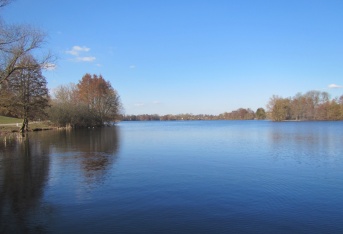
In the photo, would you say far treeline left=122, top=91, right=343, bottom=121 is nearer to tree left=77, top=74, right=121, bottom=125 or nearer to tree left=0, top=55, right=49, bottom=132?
tree left=77, top=74, right=121, bottom=125

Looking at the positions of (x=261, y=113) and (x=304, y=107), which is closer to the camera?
(x=304, y=107)

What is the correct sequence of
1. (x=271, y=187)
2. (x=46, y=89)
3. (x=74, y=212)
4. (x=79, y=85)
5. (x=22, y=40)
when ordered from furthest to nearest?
(x=79, y=85) → (x=46, y=89) → (x=22, y=40) → (x=271, y=187) → (x=74, y=212)

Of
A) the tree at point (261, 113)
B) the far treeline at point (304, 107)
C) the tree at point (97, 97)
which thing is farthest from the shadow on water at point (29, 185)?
the tree at point (261, 113)

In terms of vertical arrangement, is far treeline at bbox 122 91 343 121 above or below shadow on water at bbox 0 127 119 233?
above

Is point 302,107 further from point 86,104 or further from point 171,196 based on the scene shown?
point 171,196

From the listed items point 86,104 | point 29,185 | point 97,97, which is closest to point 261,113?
point 97,97

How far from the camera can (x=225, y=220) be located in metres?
7.16

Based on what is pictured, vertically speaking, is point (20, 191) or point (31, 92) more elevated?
point (31, 92)

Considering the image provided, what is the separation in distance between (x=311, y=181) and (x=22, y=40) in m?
21.4

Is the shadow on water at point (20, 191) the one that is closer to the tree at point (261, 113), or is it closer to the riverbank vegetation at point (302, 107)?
the riverbank vegetation at point (302, 107)

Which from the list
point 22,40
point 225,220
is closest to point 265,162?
point 225,220

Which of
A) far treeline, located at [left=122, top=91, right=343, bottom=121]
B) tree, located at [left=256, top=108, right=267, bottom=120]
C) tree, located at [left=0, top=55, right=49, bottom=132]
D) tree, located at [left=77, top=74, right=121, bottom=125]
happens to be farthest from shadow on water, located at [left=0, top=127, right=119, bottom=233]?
tree, located at [left=256, top=108, right=267, bottom=120]

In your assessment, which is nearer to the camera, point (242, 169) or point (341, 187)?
point (341, 187)

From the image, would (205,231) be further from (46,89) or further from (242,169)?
(46,89)
